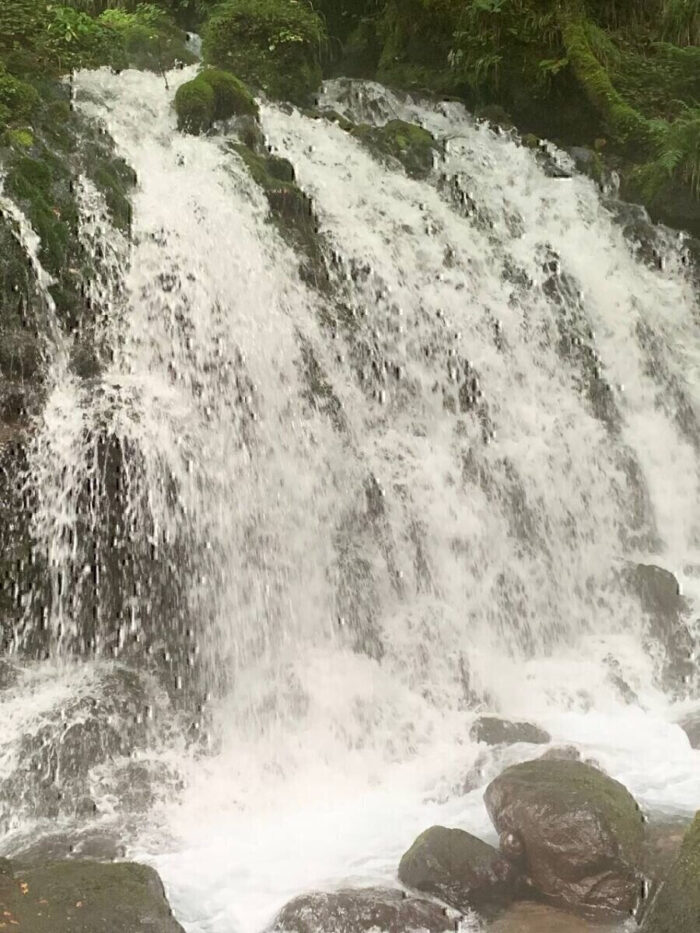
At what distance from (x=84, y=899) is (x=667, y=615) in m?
6.67

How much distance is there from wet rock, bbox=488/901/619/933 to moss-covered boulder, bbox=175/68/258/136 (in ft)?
35.2

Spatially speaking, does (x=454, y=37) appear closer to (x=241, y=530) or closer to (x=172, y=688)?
(x=241, y=530)

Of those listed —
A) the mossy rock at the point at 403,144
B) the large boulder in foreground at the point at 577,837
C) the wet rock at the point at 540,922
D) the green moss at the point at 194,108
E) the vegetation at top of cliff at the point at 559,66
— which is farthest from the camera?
the vegetation at top of cliff at the point at 559,66

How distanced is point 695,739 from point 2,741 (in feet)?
19.6

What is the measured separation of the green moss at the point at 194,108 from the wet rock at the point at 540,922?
1074 centimetres

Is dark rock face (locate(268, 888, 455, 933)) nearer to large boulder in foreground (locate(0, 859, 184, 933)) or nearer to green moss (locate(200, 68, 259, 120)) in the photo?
large boulder in foreground (locate(0, 859, 184, 933))

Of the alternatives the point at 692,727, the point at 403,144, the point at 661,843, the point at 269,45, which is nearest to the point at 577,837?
the point at 661,843

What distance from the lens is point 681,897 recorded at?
15.9ft

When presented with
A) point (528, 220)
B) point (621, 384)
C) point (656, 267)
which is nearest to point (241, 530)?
point (621, 384)

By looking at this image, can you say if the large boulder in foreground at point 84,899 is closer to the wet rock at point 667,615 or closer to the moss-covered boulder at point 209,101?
the wet rock at point 667,615

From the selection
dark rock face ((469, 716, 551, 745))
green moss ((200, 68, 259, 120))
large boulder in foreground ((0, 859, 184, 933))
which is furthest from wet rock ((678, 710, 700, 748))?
green moss ((200, 68, 259, 120))

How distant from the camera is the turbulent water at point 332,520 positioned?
7.11m

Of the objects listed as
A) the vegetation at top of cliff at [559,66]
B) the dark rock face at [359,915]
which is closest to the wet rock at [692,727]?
the dark rock face at [359,915]

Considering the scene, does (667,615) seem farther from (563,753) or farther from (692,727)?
(563,753)
